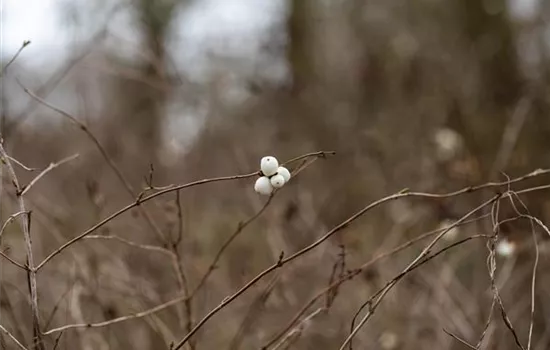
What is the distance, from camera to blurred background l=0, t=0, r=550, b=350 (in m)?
2.65

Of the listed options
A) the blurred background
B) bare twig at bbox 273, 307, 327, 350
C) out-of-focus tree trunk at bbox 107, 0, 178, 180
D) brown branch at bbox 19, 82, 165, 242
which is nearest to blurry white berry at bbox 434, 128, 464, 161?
the blurred background

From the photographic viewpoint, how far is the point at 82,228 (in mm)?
3869

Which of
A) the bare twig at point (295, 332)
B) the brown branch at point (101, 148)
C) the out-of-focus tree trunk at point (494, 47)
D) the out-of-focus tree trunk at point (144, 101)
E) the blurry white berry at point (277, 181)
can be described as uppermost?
the out-of-focus tree trunk at point (144, 101)

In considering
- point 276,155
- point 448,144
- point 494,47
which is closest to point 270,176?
point 448,144

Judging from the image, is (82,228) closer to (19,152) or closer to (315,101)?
(19,152)

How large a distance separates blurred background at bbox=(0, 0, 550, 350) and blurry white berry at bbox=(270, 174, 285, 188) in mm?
536

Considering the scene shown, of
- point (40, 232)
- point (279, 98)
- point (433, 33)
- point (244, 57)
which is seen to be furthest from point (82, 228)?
point (433, 33)

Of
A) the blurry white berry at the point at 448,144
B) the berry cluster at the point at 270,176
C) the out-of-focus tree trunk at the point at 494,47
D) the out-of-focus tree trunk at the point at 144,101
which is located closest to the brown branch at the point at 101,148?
the berry cluster at the point at 270,176

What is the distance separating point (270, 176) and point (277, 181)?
2cm

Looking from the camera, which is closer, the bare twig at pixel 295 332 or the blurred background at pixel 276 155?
the bare twig at pixel 295 332

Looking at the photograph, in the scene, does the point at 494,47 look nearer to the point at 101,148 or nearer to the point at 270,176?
the point at 101,148

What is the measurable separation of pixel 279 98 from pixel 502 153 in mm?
2836

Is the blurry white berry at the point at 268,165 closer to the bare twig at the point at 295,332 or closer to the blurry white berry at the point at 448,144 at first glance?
the bare twig at the point at 295,332

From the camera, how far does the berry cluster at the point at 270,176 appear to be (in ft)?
4.52
